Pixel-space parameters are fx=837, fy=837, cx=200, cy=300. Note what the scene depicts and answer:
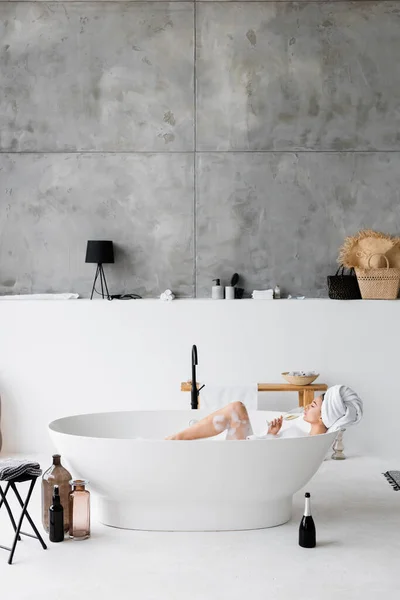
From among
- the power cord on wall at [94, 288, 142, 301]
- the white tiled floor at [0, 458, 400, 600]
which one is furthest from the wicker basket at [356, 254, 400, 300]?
the white tiled floor at [0, 458, 400, 600]

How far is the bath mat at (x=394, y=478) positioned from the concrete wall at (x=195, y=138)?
1536mm

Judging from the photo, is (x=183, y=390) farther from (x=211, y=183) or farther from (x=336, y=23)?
(x=336, y=23)

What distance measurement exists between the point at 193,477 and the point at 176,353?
2.05 metres

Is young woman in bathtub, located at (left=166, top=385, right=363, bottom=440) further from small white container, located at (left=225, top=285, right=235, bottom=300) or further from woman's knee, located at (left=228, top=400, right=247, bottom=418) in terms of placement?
small white container, located at (left=225, top=285, right=235, bottom=300)

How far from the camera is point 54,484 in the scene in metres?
4.04

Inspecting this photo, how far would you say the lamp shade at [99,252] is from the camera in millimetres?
6176

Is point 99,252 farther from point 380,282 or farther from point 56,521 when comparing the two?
point 56,521

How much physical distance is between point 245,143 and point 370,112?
962 mm

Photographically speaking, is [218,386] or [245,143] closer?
[218,386]

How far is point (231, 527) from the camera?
4207mm

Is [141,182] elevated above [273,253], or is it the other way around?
[141,182]

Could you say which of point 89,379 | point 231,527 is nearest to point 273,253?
point 89,379

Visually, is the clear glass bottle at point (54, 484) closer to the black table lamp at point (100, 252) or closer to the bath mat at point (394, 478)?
the bath mat at point (394, 478)

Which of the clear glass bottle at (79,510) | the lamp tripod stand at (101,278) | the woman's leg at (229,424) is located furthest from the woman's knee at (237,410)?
the lamp tripod stand at (101,278)
